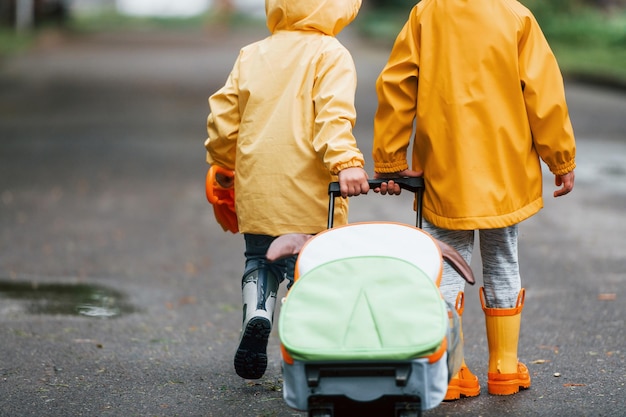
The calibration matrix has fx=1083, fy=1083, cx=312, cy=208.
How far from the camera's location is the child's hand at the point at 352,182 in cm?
384

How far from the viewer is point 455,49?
4.11 m

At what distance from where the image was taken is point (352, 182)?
12.6 feet

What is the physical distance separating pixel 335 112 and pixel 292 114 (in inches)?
9.3

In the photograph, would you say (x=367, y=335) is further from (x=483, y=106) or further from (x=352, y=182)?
(x=483, y=106)

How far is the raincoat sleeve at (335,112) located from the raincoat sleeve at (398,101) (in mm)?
143

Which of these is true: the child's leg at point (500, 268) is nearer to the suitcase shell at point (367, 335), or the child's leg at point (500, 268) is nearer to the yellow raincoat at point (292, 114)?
the yellow raincoat at point (292, 114)

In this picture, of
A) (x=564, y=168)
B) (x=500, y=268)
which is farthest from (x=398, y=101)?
→ (x=500, y=268)

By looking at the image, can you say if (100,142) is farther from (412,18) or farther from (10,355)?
(412,18)

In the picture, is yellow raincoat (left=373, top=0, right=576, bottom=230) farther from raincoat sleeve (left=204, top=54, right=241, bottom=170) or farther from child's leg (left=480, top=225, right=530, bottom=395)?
raincoat sleeve (left=204, top=54, right=241, bottom=170)

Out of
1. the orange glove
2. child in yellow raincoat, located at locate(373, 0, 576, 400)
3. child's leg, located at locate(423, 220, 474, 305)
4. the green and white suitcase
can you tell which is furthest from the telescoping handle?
the orange glove

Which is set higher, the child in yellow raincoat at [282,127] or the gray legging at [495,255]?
the child in yellow raincoat at [282,127]

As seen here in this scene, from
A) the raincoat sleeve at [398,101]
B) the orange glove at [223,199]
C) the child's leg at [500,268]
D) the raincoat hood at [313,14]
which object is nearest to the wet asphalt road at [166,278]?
the child's leg at [500,268]

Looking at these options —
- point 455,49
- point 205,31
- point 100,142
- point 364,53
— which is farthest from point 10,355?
point 205,31

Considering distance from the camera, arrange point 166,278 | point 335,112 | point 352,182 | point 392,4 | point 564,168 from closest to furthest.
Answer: point 352,182
point 335,112
point 564,168
point 166,278
point 392,4
